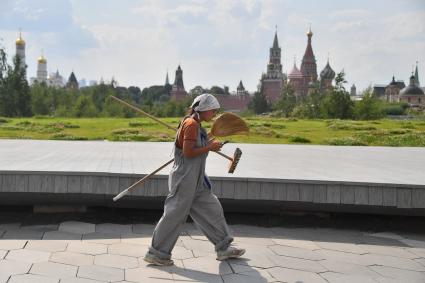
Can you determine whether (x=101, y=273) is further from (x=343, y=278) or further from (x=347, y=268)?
(x=347, y=268)

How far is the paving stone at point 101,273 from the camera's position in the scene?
4.30m

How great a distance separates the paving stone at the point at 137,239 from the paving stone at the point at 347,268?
180cm

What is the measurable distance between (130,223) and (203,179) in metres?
1.96

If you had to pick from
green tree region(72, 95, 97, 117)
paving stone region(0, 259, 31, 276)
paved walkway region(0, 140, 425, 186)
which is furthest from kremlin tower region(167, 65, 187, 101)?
paving stone region(0, 259, 31, 276)

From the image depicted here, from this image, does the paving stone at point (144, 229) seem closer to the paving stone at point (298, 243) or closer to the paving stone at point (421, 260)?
the paving stone at point (298, 243)

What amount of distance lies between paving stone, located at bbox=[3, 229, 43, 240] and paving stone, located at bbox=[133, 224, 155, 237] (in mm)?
1055

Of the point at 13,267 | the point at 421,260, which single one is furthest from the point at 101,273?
the point at 421,260

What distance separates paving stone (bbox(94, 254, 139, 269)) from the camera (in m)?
4.67

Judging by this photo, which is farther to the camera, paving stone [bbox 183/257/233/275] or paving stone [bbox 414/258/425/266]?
paving stone [bbox 414/258/425/266]

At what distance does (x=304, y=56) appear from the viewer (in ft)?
416

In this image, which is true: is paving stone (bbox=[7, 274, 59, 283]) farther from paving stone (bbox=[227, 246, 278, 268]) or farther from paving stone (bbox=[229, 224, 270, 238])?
paving stone (bbox=[229, 224, 270, 238])

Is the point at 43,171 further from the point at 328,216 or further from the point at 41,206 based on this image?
the point at 328,216

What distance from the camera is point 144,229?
613 cm

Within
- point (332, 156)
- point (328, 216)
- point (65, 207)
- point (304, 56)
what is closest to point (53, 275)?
point (65, 207)
